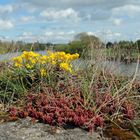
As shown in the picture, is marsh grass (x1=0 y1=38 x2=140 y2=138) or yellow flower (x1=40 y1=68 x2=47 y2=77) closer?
marsh grass (x1=0 y1=38 x2=140 y2=138)

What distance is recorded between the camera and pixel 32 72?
8047mm

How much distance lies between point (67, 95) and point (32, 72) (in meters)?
1.20

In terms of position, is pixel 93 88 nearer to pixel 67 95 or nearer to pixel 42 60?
pixel 67 95

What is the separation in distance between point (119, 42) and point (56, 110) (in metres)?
3.15

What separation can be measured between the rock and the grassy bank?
154 millimetres

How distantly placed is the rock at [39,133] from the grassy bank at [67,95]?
154mm

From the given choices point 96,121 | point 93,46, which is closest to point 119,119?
point 96,121

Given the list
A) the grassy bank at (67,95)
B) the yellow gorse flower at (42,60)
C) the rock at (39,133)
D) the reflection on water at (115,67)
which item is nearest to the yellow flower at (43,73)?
the grassy bank at (67,95)

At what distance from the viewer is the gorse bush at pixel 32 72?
7695 mm

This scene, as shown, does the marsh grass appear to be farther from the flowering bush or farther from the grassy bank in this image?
the flowering bush

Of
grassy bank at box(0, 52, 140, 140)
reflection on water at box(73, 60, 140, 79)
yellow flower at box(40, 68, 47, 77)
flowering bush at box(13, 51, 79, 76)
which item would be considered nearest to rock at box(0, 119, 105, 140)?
grassy bank at box(0, 52, 140, 140)

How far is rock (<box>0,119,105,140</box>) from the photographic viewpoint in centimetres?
571

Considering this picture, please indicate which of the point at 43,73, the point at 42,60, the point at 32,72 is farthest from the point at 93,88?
the point at 42,60

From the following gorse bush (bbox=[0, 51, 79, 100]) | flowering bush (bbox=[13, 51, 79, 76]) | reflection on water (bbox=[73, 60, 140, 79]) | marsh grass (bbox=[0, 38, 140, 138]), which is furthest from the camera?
reflection on water (bbox=[73, 60, 140, 79])
